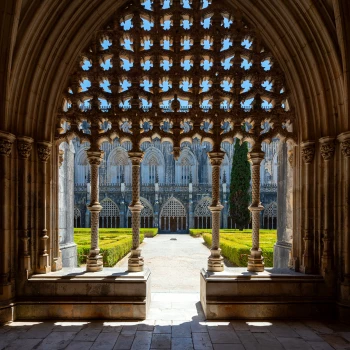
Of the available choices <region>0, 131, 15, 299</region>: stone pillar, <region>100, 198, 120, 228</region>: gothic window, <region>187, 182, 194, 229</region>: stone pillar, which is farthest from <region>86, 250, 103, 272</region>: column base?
<region>100, 198, 120, 228</region>: gothic window

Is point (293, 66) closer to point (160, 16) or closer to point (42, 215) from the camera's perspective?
point (160, 16)

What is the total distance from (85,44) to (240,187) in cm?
1899

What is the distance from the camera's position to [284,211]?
225 inches

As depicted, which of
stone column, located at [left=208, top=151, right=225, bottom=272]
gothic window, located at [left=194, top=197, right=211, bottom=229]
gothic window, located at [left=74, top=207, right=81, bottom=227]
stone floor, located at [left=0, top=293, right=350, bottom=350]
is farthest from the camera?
gothic window, located at [left=194, top=197, right=211, bottom=229]

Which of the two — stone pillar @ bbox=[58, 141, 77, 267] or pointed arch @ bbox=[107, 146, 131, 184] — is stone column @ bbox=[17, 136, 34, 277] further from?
pointed arch @ bbox=[107, 146, 131, 184]

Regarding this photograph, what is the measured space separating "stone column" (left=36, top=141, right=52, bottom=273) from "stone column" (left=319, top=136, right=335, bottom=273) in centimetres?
386

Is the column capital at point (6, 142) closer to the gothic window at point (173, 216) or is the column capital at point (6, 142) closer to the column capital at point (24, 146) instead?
the column capital at point (24, 146)

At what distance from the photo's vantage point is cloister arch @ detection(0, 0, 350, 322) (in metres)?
4.17

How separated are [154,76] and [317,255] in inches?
139

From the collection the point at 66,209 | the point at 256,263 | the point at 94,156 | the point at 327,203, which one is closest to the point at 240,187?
the point at 66,209

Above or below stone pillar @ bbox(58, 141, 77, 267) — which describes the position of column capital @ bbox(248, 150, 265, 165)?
above

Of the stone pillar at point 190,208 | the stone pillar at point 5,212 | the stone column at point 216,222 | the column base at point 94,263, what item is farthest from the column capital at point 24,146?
the stone pillar at point 190,208

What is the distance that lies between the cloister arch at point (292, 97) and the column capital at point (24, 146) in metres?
0.01

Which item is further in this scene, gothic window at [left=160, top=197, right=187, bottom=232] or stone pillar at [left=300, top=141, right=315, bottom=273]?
gothic window at [left=160, top=197, right=187, bottom=232]
